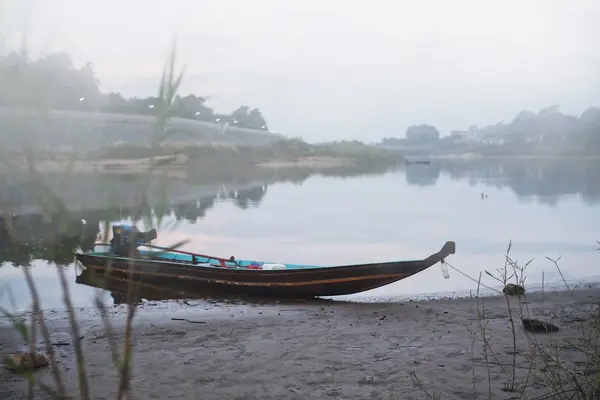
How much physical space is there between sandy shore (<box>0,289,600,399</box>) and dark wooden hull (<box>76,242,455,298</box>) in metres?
0.43

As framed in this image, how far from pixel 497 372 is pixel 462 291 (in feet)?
15.7

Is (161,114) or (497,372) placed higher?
(161,114)

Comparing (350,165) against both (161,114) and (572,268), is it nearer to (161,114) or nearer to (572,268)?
(572,268)

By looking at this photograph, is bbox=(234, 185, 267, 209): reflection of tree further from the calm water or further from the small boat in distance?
the small boat in distance

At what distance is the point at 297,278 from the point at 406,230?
924cm

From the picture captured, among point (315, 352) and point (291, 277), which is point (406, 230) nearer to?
point (291, 277)

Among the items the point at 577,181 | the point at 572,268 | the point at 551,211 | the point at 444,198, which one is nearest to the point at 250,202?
the point at 444,198

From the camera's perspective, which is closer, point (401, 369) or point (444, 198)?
point (401, 369)

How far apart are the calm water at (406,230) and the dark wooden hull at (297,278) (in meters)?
0.53

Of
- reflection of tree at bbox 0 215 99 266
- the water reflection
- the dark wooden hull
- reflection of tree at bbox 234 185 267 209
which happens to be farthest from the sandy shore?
the water reflection

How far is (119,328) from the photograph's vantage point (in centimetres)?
517

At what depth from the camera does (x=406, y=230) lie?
15.5m

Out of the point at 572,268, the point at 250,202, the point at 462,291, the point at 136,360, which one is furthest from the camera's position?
the point at 250,202

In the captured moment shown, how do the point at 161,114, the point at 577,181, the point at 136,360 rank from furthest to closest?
the point at 577,181 → the point at 136,360 → the point at 161,114
